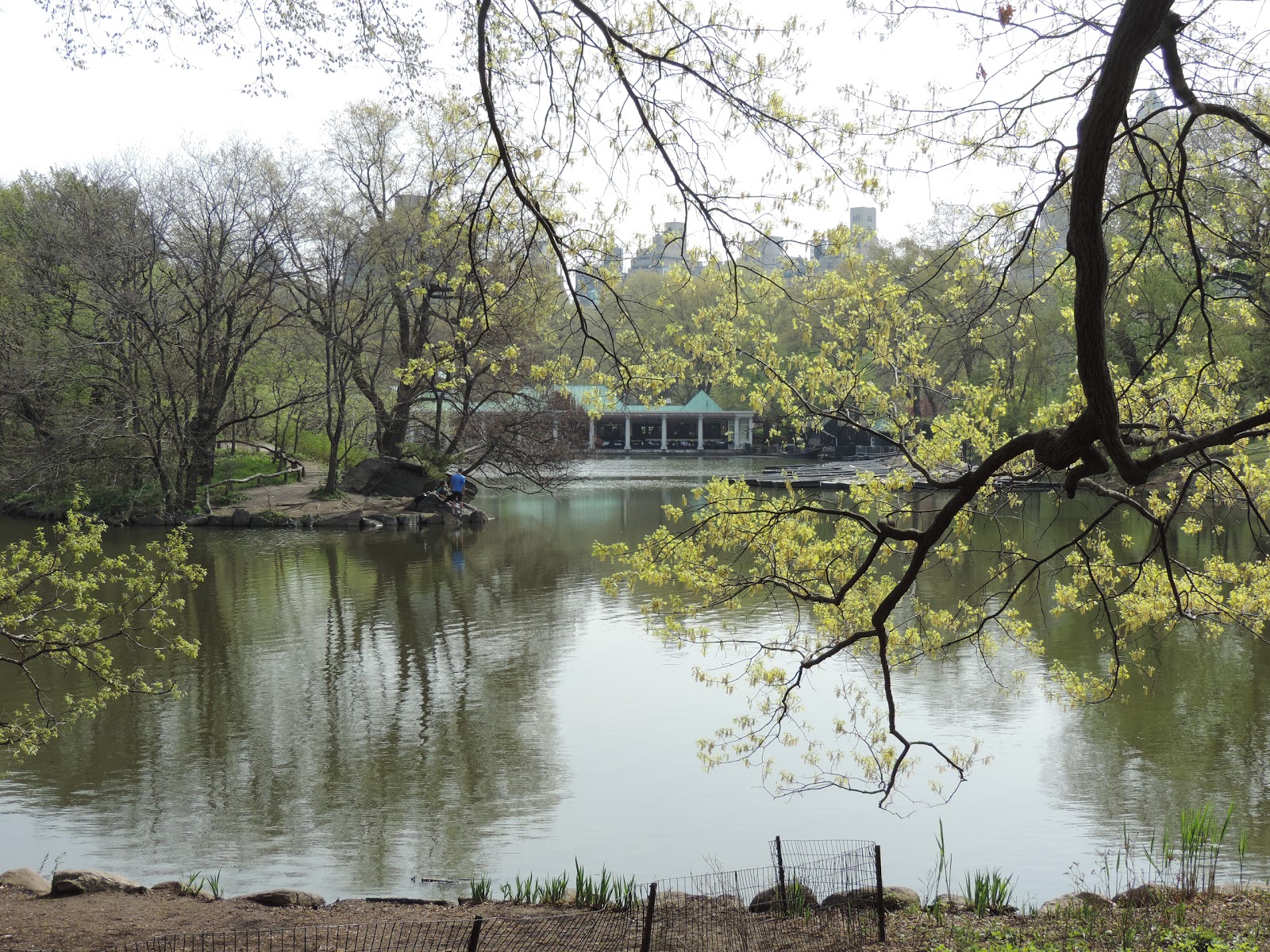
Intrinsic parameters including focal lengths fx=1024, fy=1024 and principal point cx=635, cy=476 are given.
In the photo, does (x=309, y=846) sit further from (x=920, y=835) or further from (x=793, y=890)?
(x=920, y=835)

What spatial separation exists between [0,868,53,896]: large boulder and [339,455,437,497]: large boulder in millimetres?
21706

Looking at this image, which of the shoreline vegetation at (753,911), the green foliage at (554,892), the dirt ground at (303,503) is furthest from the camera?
the dirt ground at (303,503)

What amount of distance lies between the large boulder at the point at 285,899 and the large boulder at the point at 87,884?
0.68 m

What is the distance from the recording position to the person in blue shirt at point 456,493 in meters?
26.7

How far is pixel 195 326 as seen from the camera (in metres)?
26.2

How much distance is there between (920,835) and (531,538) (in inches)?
663

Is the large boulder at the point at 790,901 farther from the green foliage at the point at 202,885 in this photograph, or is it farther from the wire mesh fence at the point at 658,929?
the green foliage at the point at 202,885

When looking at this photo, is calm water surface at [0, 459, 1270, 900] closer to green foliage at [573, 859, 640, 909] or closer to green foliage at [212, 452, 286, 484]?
green foliage at [573, 859, 640, 909]

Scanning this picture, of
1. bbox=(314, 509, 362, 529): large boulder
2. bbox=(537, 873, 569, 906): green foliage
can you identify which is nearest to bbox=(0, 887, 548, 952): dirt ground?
bbox=(537, 873, 569, 906): green foliage

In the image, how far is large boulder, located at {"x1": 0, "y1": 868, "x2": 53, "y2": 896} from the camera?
5867 millimetres

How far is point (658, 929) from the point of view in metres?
5.11

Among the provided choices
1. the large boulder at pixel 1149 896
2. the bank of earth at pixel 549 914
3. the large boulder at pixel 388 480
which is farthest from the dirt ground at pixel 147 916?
the large boulder at pixel 388 480

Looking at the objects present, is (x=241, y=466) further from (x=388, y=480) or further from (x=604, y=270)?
(x=604, y=270)

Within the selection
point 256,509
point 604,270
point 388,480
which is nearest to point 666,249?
point 604,270
